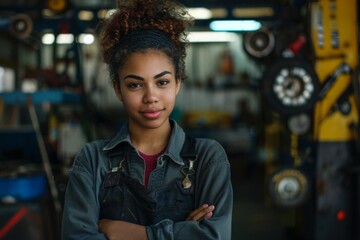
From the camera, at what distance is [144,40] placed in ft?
4.70

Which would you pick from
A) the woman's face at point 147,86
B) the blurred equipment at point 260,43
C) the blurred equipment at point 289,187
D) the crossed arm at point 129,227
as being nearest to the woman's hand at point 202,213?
the crossed arm at point 129,227

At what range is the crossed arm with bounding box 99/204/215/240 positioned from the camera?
1393mm

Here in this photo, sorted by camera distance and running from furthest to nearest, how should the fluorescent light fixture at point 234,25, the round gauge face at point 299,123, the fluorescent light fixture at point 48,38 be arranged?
the fluorescent light fixture at point 48,38 < the fluorescent light fixture at point 234,25 < the round gauge face at point 299,123

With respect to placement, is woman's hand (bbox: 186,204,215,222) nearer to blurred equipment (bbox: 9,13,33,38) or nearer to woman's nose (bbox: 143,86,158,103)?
woman's nose (bbox: 143,86,158,103)

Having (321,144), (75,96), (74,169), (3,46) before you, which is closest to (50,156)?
(75,96)

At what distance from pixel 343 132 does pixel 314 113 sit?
0.76 feet

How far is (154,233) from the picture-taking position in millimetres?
1381

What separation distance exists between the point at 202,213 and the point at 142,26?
1.74ft

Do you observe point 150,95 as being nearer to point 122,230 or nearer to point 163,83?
point 163,83

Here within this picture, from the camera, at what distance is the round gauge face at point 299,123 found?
376 centimetres

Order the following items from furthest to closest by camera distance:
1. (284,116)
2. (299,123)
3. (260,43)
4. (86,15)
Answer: (86,15)
(260,43)
(299,123)
(284,116)

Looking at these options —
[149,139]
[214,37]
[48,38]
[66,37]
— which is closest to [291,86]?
[149,139]

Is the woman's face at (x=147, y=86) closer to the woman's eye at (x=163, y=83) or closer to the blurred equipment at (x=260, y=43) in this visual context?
the woman's eye at (x=163, y=83)

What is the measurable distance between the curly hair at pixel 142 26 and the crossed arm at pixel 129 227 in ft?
1.24
